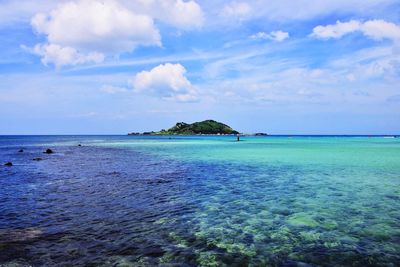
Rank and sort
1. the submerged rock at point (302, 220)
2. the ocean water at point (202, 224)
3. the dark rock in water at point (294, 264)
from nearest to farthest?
the dark rock in water at point (294, 264), the ocean water at point (202, 224), the submerged rock at point (302, 220)

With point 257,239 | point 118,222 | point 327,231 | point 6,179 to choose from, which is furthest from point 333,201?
point 6,179

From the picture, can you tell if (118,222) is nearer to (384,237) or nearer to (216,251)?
(216,251)

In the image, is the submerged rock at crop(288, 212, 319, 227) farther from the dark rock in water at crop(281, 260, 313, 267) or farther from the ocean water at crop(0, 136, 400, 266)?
the dark rock in water at crop(281, 260, 313, 267)

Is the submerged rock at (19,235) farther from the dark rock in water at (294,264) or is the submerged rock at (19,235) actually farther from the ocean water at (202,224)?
the dark rock in water at (294,264)

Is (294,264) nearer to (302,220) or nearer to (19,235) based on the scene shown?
(302,220)

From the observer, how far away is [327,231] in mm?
12203

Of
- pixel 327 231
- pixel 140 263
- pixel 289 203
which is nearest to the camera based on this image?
pixel 140 263

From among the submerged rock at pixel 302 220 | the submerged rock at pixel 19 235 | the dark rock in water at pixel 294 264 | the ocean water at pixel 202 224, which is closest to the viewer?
the dark rock in water at pixel 294 264

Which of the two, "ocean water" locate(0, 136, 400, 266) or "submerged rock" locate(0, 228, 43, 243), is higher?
"ocean water" locate(0, 136, 400, 266)

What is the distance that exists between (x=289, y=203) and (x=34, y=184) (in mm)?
18895

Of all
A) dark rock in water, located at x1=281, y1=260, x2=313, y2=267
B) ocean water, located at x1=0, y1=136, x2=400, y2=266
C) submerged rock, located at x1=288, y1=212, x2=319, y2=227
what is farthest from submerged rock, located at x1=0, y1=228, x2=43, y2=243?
submerged rock, located at x1=288, y1=212, x2=319, y2=227

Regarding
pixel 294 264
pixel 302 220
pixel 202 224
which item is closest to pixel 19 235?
pixel 202 224

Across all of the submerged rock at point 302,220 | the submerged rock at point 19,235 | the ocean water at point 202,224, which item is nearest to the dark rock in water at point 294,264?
the ocean water at point 202,224

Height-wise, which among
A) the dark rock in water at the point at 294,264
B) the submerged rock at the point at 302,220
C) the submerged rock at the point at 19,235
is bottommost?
the submerged rock at the point at 19,235
